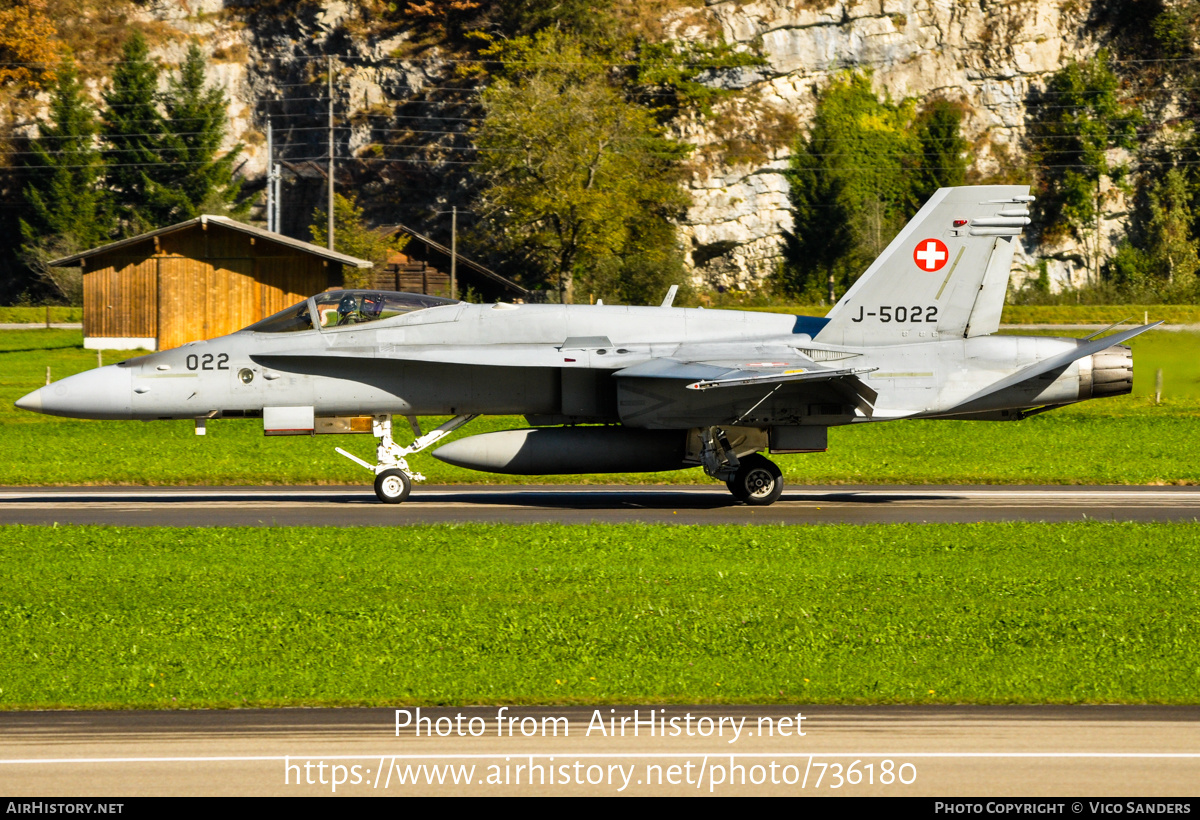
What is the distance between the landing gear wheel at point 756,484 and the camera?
18.7 m

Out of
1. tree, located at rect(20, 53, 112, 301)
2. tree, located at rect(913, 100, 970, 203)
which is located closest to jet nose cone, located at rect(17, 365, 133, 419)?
tree, located at rect(20, 53, 112, 301)

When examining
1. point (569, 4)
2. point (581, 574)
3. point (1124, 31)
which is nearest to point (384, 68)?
point (569, 4)

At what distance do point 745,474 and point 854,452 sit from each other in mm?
8252

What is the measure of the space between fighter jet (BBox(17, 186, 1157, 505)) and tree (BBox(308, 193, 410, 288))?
1889 inches

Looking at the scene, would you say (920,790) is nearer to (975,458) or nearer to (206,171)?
(975,458)

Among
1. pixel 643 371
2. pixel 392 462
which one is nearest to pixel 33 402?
pixel 392 462

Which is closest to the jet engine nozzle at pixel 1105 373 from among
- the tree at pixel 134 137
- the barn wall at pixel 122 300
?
the barn wall at pixel 122 300

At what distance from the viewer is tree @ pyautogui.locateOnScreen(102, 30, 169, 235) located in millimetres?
77750

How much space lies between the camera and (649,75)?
254 ft

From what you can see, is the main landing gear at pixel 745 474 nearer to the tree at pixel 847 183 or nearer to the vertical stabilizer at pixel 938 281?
the vertical stabilizer at pixel 938 281

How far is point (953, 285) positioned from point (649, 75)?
203ft

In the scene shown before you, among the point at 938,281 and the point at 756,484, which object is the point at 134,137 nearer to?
the point at 756,484

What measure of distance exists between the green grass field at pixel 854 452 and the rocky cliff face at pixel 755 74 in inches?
1732

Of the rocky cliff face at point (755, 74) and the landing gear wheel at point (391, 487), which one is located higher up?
the rocky cliff face at point (755, 74)
